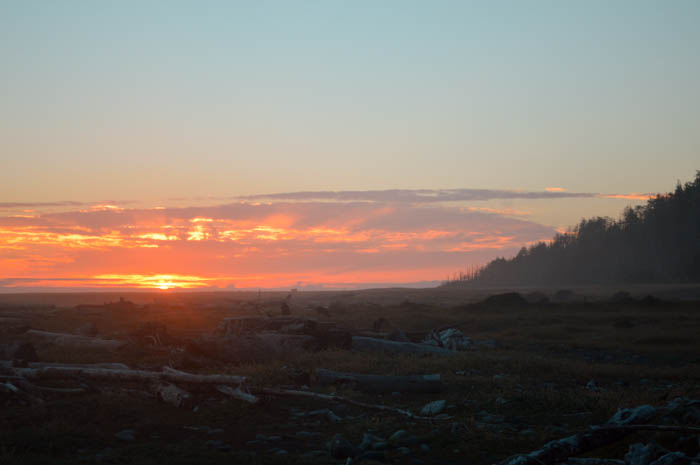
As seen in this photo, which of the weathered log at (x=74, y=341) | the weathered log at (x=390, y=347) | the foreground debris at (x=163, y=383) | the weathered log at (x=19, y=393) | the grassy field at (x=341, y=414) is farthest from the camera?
the weathered log at (x=74, y=341)

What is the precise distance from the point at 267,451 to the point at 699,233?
106 meters

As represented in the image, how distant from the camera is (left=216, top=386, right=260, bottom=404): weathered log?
38.2 feet

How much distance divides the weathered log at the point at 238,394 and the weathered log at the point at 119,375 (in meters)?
0.21

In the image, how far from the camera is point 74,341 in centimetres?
2286

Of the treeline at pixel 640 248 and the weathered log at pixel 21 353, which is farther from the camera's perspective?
the treeline at pixel 640 248

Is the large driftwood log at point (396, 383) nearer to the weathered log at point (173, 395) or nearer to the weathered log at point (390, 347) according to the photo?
the weathered log at point (173, 395)

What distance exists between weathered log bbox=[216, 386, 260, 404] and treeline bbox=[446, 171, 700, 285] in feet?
326

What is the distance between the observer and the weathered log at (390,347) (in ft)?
67.6

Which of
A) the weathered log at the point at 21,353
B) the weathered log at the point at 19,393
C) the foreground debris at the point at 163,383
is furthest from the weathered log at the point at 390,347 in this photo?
the weathered log at the point at 19,393

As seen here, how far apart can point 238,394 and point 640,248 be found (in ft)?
388

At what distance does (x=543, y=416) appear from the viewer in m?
10.8

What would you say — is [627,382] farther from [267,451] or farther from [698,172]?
[698,172]

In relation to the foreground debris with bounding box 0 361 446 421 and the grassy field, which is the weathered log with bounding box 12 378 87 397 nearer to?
the foreground debris with bounding box 0 361 446 421

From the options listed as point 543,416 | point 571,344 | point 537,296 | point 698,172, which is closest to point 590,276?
point 698,172
